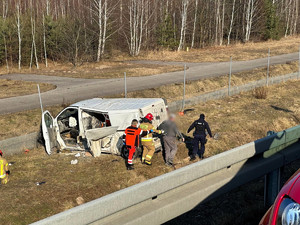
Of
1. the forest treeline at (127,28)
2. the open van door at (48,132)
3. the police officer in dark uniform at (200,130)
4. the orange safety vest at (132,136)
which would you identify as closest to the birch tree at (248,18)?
the forest treeline at (127,28)

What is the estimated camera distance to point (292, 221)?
9.75ft

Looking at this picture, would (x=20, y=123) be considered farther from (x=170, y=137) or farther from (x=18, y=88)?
(x=18, y=88)

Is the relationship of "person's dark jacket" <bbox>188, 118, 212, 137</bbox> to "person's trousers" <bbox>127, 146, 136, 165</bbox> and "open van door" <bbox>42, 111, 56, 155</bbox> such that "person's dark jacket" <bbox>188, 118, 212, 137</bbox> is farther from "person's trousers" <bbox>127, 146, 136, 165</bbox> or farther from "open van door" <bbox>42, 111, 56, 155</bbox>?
"open van door" <bbox>42, 111, 56, 155</bbox>

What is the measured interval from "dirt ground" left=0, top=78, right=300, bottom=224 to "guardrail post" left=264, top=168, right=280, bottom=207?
Result: 3415mm

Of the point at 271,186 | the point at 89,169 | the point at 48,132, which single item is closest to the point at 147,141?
the point at 89,169

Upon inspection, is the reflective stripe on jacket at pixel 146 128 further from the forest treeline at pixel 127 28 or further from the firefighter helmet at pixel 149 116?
the forest treeline at pixel 127 28

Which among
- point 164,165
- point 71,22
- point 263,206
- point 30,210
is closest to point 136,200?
point 263,206

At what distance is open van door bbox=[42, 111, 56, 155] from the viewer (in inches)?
385

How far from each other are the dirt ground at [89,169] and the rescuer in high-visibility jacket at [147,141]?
24 centimetres

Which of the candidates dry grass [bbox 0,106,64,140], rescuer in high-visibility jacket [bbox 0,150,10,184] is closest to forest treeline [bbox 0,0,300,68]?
dry grass [bbox 0,106,64,140]

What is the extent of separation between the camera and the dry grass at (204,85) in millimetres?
18183

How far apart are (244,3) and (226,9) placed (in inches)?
108

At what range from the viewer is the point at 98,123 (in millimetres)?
10922

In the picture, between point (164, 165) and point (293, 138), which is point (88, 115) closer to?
point (164, 165)
